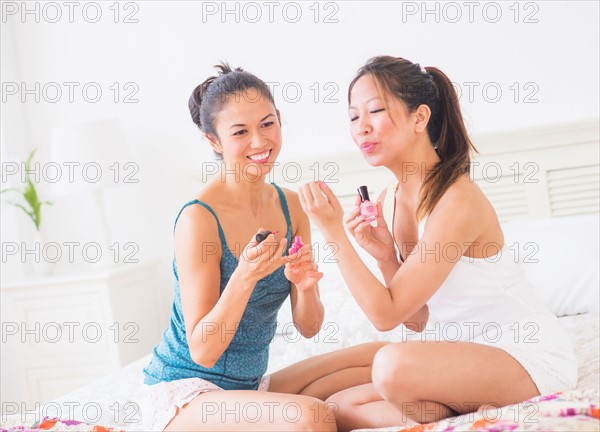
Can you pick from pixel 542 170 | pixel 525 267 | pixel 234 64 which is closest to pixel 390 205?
pixel 525 267

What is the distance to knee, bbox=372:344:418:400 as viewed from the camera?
54.9 inches

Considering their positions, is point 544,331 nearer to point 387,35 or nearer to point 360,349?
point 360,349

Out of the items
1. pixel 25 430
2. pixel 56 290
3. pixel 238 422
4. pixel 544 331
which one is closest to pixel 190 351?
pixel 238 422

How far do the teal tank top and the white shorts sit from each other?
0.11 feet

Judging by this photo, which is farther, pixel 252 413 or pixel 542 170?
pixel 542 170

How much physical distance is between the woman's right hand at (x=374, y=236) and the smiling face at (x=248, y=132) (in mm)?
244

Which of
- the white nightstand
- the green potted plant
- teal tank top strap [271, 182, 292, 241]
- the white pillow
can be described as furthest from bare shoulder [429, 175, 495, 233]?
the green potted plant

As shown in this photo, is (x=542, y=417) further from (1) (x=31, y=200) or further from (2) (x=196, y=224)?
(1) (x=31, y=200)

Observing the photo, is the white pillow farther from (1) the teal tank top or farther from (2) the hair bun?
(2) the hair bun

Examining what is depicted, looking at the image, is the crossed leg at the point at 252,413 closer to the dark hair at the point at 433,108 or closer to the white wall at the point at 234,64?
the dark hair at the point at 433,108

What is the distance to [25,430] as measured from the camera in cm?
157

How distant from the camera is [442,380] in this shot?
1413 mm

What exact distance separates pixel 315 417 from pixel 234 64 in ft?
7.07

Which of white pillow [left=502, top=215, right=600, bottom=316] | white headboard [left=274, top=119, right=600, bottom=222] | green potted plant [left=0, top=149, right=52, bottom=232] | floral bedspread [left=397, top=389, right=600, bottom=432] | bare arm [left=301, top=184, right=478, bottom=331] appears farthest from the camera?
green potted plant [left=0, top=149, right=52, bottom=232]
